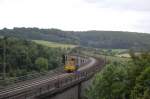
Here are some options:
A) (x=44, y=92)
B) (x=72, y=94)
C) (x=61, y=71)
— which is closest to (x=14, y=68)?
(x=61, y=71)

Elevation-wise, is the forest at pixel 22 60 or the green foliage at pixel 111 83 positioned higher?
the green foliage at pixel 111 83

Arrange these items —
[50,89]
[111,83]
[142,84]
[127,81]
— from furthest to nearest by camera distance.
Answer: [111,83] < [127,81] < [50,89] < [142,84]

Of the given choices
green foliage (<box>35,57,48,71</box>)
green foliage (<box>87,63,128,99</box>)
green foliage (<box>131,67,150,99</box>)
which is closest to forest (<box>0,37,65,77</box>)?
green foliage (<box>35,57,48,71</box>)

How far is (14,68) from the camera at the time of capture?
3863 inches

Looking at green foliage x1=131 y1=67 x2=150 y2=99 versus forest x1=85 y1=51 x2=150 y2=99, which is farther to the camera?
forest x1=85 y1=51 x2=150 y2=99

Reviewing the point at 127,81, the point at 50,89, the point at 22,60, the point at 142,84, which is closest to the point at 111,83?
the point at 127,81

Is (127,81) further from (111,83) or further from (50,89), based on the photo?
(50,89)

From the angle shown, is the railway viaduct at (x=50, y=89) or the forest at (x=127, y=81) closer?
the railway viaduct at (x=50, y=89)

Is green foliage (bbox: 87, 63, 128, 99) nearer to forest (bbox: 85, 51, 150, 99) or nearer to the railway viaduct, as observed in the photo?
forest (bbox: 85, 51, 150, 99)

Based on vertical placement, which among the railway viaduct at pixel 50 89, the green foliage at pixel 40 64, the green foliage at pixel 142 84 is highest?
the green foliage at pixel 142 84

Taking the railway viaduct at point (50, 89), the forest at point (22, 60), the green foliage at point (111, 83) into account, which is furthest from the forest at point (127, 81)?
the forest at point (22, 60)

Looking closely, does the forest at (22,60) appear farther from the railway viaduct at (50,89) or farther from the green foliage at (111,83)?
the green foliage at (111,83)

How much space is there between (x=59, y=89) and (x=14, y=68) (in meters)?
52.0

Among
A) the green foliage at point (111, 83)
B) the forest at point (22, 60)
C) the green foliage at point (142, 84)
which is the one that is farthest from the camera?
the forest at point (22, 60)
